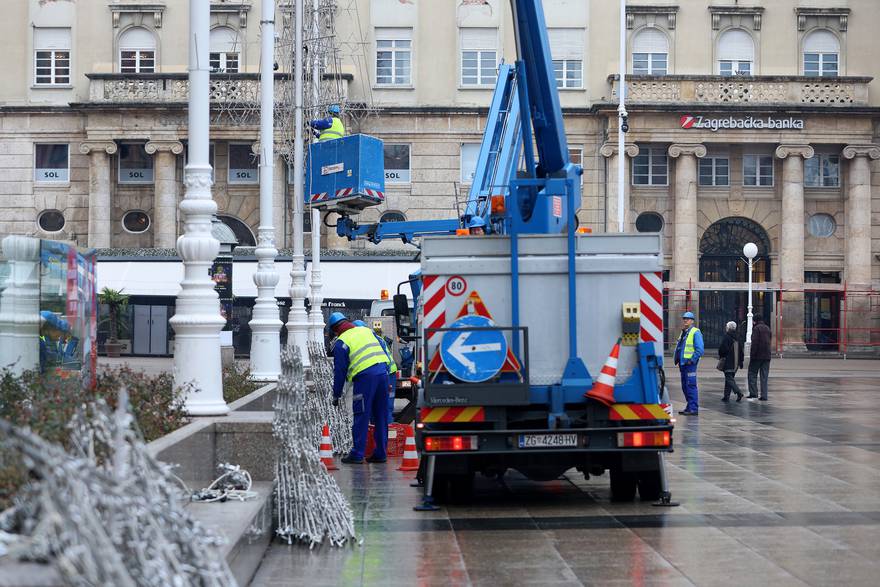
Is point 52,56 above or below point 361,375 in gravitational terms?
above

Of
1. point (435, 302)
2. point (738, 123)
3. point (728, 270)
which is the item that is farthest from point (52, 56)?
point (435, 302)

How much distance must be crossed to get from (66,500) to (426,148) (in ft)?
153

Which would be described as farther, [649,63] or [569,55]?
[649,63]

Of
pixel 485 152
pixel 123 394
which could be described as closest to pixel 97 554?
pixel 123 394

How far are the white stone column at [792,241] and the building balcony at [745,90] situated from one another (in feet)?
6.63

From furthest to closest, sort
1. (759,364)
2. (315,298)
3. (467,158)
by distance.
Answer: (467,158) → (315,298) → (759,364)

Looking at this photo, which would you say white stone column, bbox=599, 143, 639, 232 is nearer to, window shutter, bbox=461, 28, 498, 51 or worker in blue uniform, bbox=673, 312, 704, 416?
window shutter, bbox=461, 28, 498, 51

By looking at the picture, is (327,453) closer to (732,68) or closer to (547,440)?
(547,440)

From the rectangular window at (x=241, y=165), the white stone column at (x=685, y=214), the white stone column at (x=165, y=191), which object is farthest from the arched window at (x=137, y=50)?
the white stone column at (x=685, y=214)

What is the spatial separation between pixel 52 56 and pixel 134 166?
5496 mm

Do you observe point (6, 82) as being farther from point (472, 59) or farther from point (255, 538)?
point (255, 538)

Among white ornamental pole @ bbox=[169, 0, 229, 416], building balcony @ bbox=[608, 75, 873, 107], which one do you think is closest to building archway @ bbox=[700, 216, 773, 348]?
building balcony @ bbox=[608, 75, 873, 107]

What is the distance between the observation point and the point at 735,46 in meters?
51.0

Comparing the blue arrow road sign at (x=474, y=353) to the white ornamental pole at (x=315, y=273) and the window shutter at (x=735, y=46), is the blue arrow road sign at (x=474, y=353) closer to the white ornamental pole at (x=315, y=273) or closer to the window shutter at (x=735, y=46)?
the white ornamental pole at (x=315, y=273)
